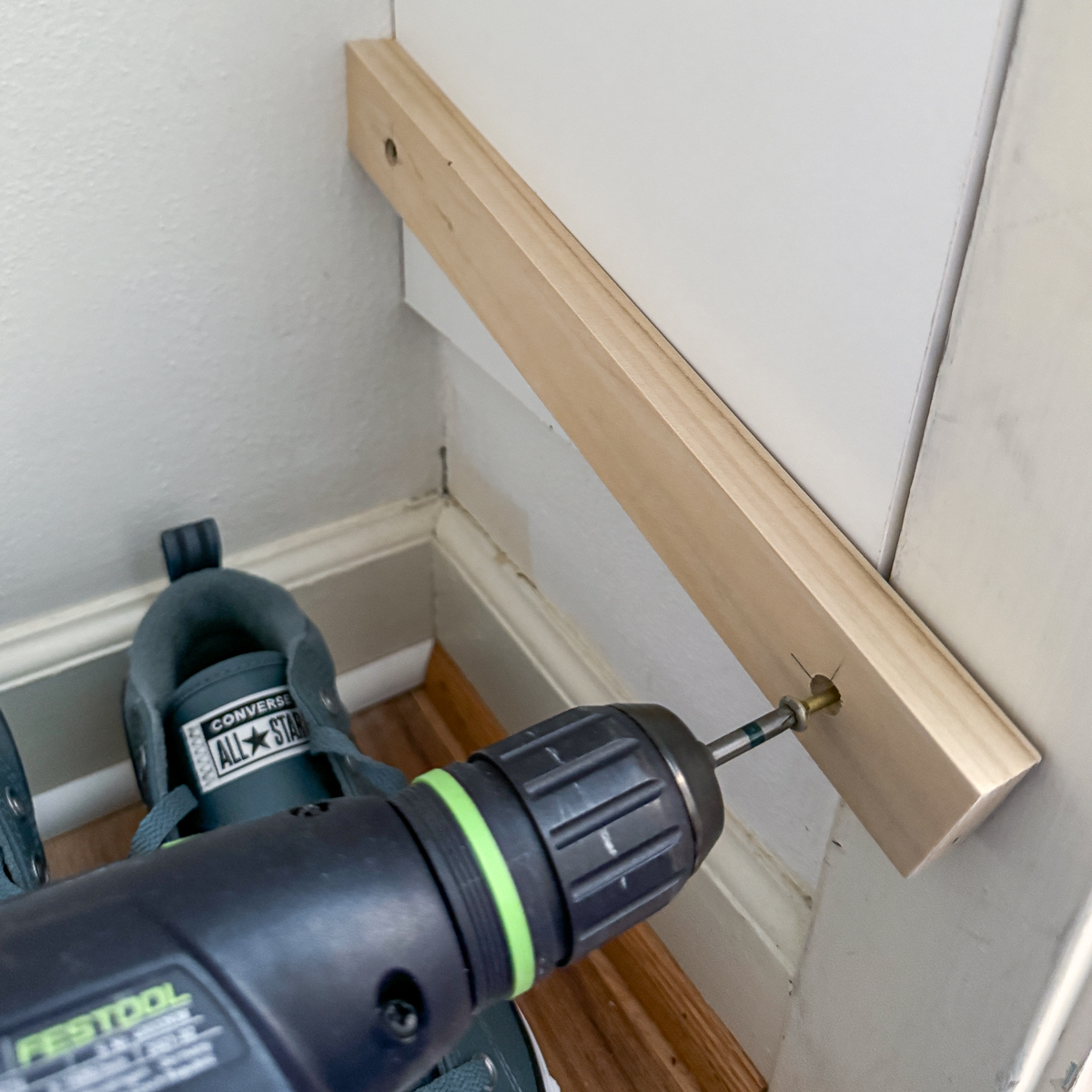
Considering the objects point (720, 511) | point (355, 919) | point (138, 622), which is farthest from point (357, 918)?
point (138, 622)

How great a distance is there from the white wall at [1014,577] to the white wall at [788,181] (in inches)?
0.6

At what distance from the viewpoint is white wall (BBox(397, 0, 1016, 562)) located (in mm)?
319

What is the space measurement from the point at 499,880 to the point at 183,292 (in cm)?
44

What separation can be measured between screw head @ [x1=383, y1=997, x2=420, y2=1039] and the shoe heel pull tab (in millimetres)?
425

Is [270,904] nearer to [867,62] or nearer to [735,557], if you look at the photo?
[735,557]

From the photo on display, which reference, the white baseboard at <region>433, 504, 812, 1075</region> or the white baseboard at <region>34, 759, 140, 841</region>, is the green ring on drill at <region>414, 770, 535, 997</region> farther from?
the white baseboard at <region>34, 759, 140, 841</region>

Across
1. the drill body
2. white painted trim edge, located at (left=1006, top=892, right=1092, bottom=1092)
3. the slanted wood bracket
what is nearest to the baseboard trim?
the slanted wood bracket

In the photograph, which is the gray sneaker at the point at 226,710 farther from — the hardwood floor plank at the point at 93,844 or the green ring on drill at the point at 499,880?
the green ring on drill at the point at 499,880

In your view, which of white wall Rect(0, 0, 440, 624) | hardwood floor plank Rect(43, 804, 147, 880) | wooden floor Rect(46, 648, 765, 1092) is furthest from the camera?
hardwood floor plank Rect(43, 804, 147, 880)

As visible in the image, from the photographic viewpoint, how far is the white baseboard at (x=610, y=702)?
1.90ft

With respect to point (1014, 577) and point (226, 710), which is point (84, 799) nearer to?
point (226, 710)

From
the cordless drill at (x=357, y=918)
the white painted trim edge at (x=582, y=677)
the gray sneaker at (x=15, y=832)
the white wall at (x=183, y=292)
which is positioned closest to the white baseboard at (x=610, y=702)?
the white painted trim edge at (x=582, y=677)

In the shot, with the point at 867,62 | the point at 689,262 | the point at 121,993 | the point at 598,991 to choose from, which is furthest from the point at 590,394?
the point at 598,991

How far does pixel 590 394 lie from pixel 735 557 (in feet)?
0.36
